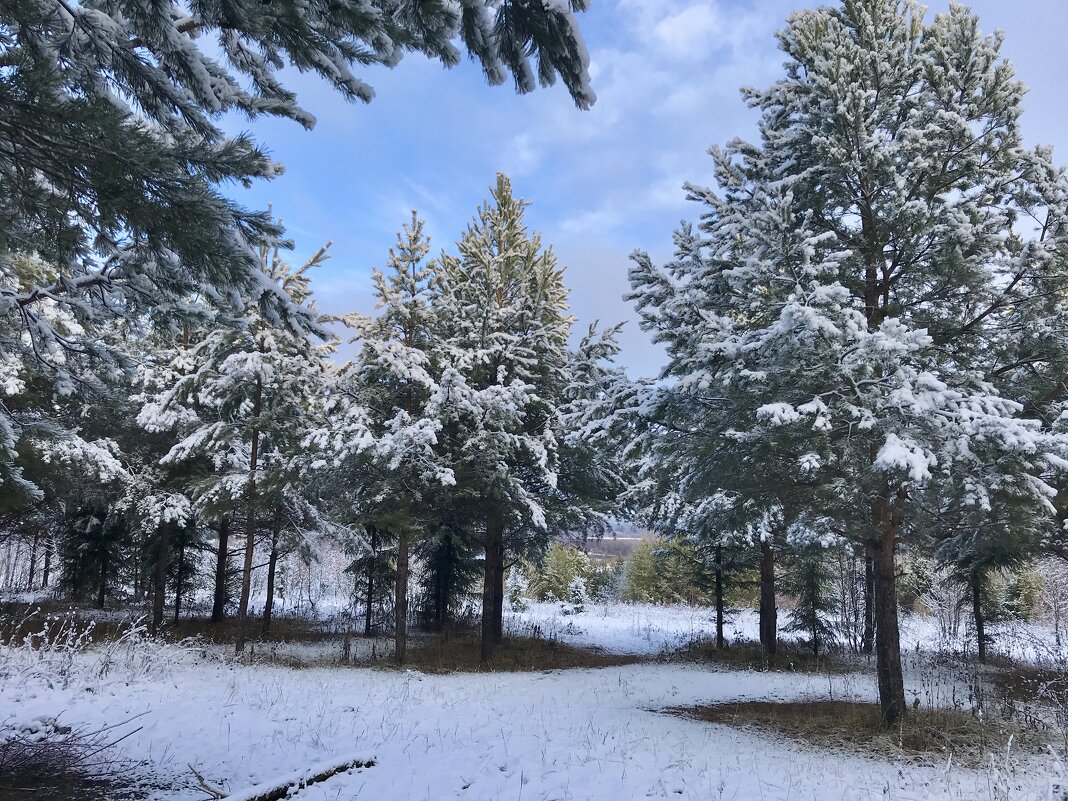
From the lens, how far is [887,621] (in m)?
8.64

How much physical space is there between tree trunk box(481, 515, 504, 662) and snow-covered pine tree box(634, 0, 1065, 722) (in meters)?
8.08

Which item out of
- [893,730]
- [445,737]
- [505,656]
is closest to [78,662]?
[445,737]

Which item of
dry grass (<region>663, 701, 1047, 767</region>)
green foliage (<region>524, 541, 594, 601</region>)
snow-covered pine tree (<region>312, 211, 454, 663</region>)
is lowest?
green foliage (<region>524, 541, 594, 601</region>)

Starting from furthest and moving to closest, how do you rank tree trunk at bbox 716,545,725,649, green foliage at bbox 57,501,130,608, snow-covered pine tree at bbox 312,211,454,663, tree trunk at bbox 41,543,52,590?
tree trunk at bbox 41,543,52,590 < green foliage at bbox 57,501,130,608 < tree trunk at bbox 716,545,725,649 < snow-covered pine tree at bbox 312,211,454,663

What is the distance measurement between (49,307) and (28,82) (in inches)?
530

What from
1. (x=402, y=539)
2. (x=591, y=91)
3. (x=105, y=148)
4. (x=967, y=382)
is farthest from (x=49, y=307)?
(x=967, y=382)

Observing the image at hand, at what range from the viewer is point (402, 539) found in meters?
14.1

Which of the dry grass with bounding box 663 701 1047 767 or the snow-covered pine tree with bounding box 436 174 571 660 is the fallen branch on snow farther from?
the snow-covered pine tree with bounding box 436 174 571 660

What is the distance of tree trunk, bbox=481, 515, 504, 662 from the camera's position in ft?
50.7

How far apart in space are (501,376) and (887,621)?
9699 millimetres

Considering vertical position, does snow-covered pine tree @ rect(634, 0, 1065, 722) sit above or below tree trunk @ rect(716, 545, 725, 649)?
above

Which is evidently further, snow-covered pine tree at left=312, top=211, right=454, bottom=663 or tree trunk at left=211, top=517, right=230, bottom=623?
tree trunk at left=211, top=517, right=230, bottom=623

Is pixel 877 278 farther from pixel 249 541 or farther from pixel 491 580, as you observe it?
pixel 249 541

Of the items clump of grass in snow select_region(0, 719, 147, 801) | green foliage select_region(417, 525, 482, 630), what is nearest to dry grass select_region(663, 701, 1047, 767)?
clump of grass in snow select_region(0, 719, 147, 801)
